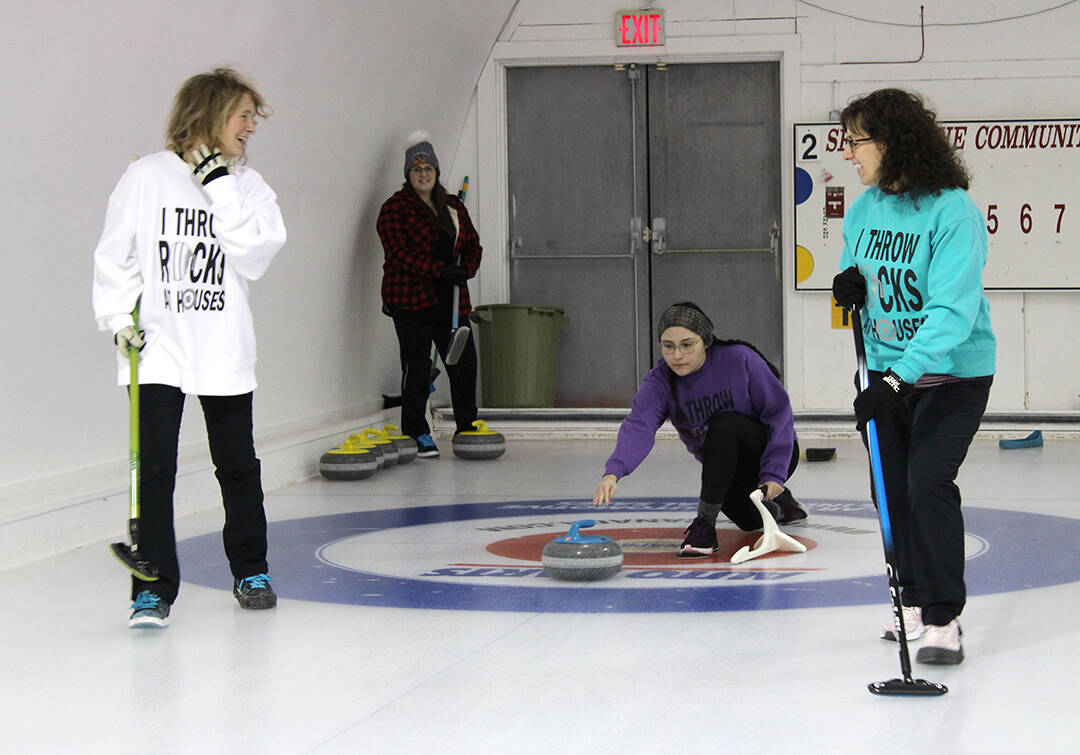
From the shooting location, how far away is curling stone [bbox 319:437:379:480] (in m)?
7.26

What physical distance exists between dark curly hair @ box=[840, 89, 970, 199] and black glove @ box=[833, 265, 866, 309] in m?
0.22

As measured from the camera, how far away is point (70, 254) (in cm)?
541

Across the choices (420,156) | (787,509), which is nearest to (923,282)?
(787,509)

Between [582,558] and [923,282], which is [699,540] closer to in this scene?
[582,558]

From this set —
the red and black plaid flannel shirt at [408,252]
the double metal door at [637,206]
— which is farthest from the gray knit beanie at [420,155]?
the double metal door at [637,206]

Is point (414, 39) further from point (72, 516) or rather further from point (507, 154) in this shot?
point (72, 516)

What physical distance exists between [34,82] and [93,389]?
1.28 meters

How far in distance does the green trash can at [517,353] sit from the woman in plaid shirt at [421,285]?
1042 mm

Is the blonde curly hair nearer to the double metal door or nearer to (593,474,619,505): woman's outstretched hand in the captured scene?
(593,474,619,505): woman's outstretched hand

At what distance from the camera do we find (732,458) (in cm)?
479

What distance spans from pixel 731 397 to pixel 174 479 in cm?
192

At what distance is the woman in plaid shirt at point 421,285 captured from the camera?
8445 mm

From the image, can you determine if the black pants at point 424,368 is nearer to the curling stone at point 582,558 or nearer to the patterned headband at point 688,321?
the patterned headband at point 688,321

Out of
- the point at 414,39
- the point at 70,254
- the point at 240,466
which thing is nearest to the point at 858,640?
the point at 240,466
